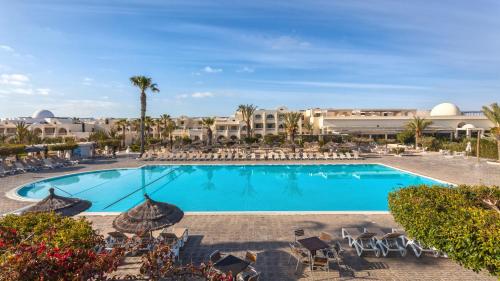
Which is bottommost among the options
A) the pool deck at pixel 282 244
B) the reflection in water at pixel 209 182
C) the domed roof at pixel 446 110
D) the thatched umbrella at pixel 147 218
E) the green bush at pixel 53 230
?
the reflection in water at pixel 209 182

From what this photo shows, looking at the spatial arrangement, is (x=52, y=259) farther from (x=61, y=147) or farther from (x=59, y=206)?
(x=61, y=147)

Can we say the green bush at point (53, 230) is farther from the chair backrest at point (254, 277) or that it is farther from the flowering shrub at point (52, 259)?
the chair backrest at point (254, 277)

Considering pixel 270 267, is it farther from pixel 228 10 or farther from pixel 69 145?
pixel 69 145

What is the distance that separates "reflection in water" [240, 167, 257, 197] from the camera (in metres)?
18.3

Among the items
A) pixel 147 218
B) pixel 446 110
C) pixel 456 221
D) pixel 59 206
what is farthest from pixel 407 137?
pixel 59 206

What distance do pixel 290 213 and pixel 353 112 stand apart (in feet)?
186

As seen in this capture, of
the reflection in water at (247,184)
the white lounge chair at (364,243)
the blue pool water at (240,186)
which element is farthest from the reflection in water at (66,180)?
the white lounge chair at (364,243)

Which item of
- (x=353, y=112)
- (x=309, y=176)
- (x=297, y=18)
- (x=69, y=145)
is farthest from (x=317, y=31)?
(x=353, y=112)

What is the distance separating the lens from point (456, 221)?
19.2 ft

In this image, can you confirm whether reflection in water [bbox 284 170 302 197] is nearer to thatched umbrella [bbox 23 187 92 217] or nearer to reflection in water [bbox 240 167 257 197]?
reflection in water [bbox 240 167 257 197]

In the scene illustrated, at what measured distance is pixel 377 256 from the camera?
824 cm

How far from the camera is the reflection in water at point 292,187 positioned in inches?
712

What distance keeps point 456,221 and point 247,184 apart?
15706mm

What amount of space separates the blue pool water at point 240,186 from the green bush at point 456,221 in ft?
20.9
